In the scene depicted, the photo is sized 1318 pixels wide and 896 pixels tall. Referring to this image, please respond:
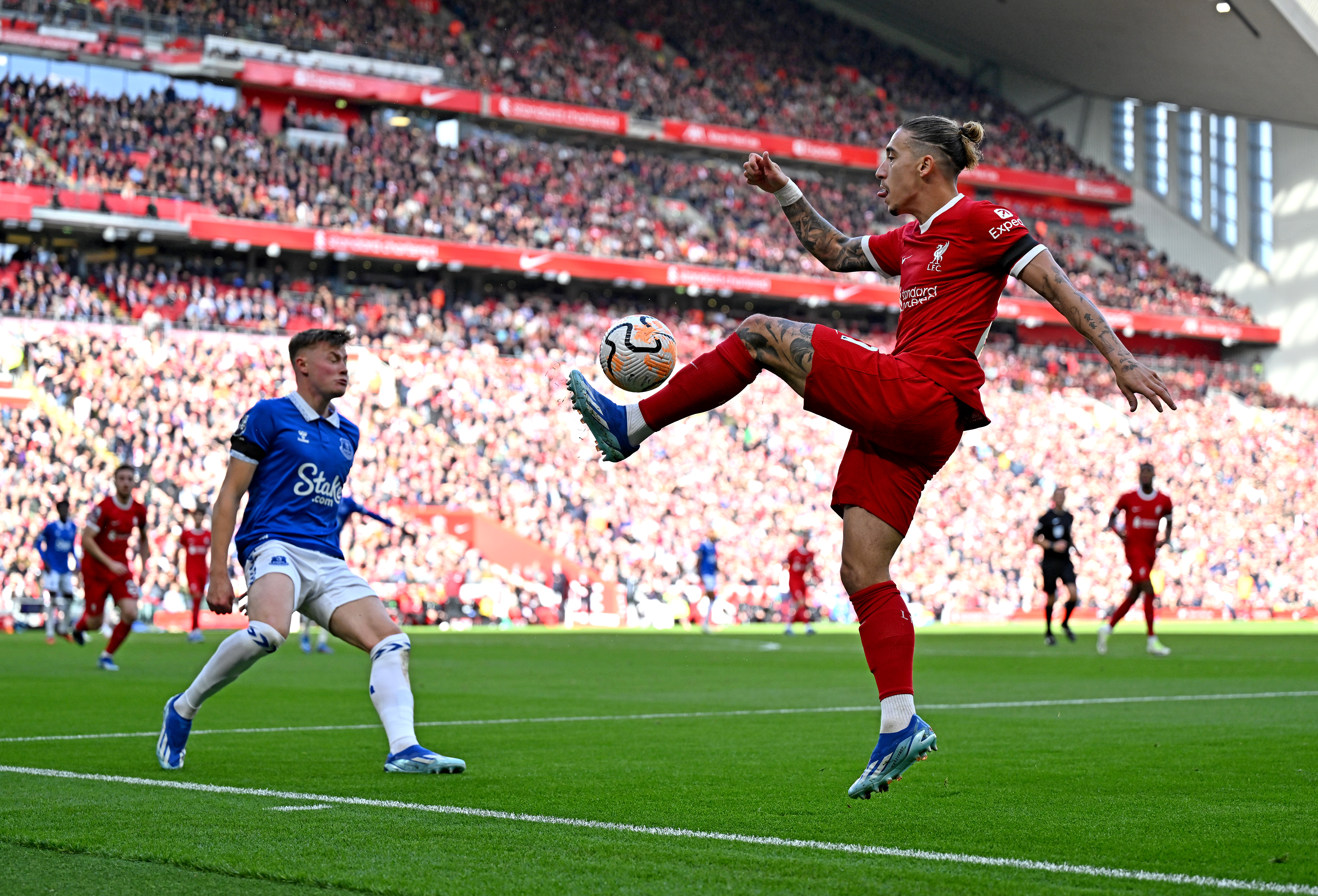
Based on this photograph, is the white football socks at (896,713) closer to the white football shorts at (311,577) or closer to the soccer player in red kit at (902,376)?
the soccer player in red kit at (902,376)

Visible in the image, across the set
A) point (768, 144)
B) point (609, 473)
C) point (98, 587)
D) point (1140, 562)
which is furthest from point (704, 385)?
point (768, 144)

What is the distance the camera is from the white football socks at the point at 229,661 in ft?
22.1

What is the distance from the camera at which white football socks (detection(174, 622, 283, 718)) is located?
672cm

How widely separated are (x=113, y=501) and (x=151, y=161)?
2431 cm

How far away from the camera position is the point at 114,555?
16094 millimetres

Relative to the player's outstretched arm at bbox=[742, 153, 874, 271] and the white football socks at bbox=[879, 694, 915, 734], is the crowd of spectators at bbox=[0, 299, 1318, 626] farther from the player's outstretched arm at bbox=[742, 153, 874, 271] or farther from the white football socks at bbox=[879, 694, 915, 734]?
the white football socks at bbox=[879, 694, 915, 734]

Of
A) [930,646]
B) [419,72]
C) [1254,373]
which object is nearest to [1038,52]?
[1254,373]

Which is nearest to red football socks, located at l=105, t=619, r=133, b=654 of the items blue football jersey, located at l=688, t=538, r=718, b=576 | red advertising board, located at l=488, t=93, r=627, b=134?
blue football jersey, located at l=688, t=538, r=718, b=576

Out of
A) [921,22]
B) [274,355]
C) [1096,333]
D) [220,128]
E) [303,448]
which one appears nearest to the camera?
[1096,333]

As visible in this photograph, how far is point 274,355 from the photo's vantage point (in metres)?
33.4

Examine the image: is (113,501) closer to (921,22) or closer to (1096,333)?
(1096,333)

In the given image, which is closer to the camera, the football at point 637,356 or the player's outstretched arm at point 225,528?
the football at point 637,356

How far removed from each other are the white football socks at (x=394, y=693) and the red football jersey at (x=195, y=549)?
17.2 meters

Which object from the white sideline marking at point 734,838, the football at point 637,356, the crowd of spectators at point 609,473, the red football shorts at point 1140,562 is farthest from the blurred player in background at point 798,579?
the football at point 637,356
